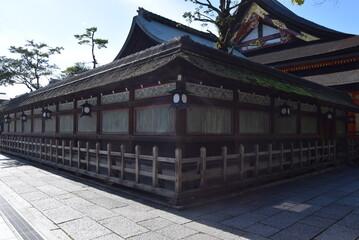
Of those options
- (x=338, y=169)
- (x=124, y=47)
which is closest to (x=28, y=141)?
(x=124, y=47)

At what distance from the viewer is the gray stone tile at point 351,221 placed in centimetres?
485

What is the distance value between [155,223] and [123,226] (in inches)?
23.1

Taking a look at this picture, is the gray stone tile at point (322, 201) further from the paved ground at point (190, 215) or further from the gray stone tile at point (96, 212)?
the gray stone tile at point (96, 212)

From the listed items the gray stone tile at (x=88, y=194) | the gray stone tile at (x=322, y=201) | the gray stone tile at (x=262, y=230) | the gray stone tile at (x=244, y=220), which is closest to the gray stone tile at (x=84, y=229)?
the gray stone tile at (x=88, y=194)

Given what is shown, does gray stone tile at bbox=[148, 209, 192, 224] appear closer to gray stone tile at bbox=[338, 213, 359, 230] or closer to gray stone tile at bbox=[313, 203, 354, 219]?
gray stone tile at bbox=[313, 203, 354, 219]

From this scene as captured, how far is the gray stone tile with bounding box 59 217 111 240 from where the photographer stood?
4.34 m

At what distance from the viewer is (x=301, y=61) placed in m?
17.6

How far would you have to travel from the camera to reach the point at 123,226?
4.73 metres

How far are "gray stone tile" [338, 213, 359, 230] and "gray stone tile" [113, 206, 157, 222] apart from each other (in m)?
3.62

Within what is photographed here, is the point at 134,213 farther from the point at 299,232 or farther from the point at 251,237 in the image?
the point at 299,232

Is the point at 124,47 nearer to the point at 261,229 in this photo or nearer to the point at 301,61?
the point at 301,61

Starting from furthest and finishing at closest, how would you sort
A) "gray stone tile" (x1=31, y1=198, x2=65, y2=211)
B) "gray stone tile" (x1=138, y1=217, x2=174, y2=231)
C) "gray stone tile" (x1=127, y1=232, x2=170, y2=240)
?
1. "gray stone tile" (x1=31, y1=198, x2=65, y2=211)
2. "gray stone tile" (x1=138, y1=217, x2=174, y2=231)
3. "gray stone tile" (x1=127, y1=232, x2=170, y2=240)

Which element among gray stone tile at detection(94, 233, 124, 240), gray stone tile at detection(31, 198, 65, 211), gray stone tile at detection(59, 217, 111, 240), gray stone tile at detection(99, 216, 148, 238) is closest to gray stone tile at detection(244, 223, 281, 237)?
gray stone tile at detection(99, 216, 148, 238)

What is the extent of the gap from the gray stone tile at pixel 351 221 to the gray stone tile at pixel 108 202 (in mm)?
4525
